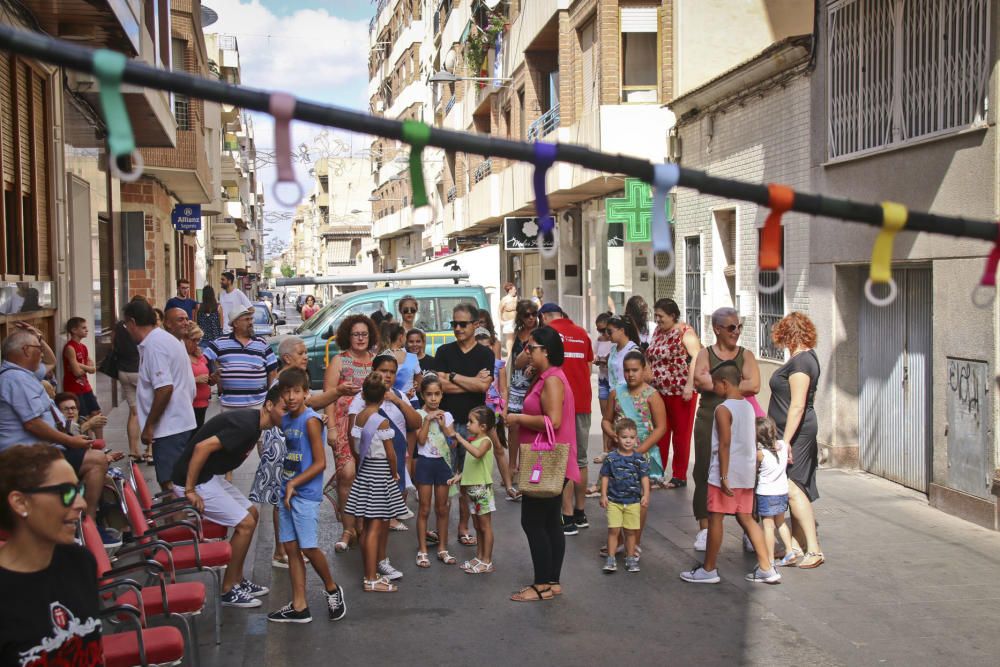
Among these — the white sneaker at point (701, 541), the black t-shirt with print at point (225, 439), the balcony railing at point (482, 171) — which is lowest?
the white sneaker at point (701, 541)

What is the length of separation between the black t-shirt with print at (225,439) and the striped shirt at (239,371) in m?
2.87

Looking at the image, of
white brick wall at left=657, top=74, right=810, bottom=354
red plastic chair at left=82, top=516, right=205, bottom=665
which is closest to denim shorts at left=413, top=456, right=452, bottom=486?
red plastic chair at left=82, top=516, right=205, bottom=665

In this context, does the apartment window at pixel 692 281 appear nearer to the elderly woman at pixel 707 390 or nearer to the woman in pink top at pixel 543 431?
the elderly woman at pixel 707 390

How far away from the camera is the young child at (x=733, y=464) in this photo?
7.15 meters

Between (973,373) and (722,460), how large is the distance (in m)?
3.00

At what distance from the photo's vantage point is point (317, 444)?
6.50 metres

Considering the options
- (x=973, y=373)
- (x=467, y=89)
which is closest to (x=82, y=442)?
(x=973, y=373)

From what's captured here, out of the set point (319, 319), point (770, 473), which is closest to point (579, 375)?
point (770, 473)

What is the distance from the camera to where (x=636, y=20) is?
20.0m

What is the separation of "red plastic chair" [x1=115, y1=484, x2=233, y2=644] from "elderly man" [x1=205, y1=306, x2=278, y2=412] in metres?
2.54

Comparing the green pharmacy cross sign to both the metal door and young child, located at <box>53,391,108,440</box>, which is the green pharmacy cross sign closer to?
the metal door

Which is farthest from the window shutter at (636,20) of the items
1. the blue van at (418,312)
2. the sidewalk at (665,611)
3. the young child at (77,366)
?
the sidewalk at (665,611)

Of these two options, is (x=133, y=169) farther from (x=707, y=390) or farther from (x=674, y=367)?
(x=674, y=367)

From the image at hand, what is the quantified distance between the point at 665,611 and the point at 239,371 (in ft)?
14.8
